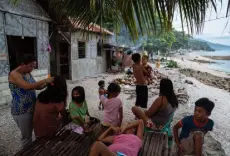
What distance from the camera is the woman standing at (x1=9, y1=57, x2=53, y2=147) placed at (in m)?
2.23

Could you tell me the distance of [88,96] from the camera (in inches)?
288

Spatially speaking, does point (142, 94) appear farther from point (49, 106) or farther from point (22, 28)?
point (22, 28)

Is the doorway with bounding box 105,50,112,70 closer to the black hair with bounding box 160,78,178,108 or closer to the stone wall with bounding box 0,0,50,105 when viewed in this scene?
the stone wall with bounding box 0,0,50,105

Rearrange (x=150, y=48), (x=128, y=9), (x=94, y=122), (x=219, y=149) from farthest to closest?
(x=150, y=48) < (x=219, y=149) < (x=94, y=122) < (x=128, y=9)

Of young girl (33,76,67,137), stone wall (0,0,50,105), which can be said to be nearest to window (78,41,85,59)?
stone wall (0,0,50,105)

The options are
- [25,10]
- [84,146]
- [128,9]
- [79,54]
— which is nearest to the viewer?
[128,9]

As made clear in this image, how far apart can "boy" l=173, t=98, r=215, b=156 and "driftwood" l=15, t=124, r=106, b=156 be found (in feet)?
3.78

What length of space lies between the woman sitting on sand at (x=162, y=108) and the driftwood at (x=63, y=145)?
0.81 meters

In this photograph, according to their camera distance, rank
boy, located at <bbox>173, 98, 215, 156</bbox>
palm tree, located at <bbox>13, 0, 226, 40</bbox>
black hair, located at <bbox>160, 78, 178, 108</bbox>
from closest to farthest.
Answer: palm tree, located at <bbox>13, 0, 226, 40</bbox>
boy, located at <bbox>173, 98, 215, 156</bbox>
black hair, located at <bbox>160, 78, 178, 108</bbox>

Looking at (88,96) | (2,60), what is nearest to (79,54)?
(88,96)

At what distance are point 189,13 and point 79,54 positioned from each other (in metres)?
10.7

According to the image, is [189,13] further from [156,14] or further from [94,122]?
[94,122]

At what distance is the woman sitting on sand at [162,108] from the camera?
254 centimetres

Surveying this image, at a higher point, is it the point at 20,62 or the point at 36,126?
the point at 20,62
